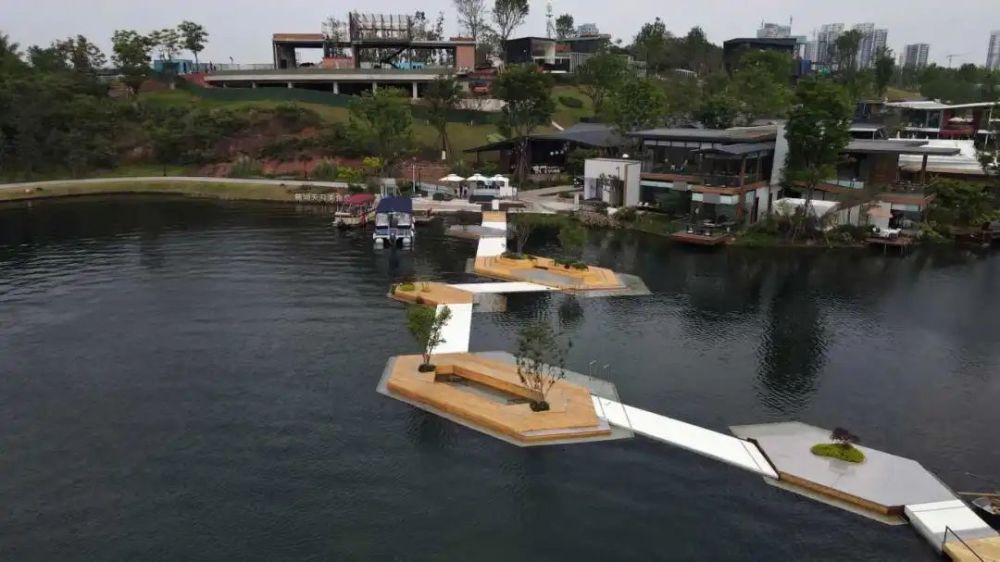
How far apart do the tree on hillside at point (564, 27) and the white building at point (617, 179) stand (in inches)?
5278

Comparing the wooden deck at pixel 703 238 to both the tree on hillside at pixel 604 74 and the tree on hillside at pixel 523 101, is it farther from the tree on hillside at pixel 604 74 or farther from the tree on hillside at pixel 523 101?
the tree on hillside at pixel 604 74

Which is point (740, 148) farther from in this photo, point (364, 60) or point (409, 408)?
point (364, 60)

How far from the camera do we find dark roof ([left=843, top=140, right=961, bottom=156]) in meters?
60.1

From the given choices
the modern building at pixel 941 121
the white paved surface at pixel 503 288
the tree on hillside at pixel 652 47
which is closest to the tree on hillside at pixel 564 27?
the tree on hillside at pixel 652 47

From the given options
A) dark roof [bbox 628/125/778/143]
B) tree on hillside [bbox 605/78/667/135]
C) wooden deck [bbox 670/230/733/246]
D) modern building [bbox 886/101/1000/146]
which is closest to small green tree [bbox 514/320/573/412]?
wooden deck [bbox 670/230/733/246]

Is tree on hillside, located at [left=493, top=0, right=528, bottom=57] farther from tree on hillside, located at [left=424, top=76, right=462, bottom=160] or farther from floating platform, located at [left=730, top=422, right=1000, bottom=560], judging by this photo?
floating platform, located at [left=730, top=422, right=1000, bottom=560]

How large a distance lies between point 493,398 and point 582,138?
61871mm

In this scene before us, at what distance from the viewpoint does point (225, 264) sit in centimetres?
5131

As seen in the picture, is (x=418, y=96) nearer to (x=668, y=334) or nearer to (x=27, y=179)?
(x=27, y=179)

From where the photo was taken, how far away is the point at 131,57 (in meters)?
112

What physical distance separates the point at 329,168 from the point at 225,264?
1718 inches

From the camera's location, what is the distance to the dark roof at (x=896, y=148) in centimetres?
6012

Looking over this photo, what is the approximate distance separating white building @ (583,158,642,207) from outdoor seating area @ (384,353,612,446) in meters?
39.2

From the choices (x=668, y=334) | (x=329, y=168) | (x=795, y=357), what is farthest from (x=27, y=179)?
(x=795, y=357)
